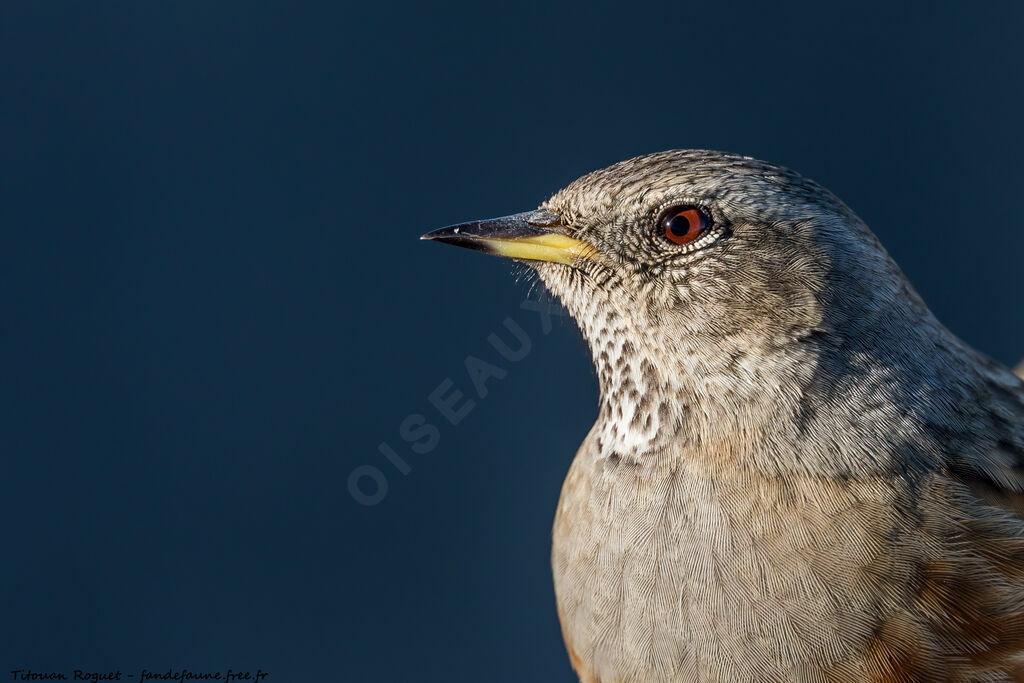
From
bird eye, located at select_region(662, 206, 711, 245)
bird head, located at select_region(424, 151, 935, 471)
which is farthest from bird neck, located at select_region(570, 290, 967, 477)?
bird eye, located at select_region(662, 206, 711, 245)

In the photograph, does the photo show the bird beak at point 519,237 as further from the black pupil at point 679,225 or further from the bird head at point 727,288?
the black pupil at point 679,225

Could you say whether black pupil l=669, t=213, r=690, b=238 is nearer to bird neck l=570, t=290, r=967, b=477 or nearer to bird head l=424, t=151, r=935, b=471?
bird head l=424, t=151, r=935, b=471

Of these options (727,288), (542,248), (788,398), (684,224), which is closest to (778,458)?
(788,398)

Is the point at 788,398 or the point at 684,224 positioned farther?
the point at 684,224

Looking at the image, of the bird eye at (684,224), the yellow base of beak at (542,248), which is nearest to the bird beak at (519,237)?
the yellow base of beak at (542,248)

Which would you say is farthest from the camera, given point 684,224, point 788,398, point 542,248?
point 542,248

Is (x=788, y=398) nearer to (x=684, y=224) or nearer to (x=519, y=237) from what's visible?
(x=684, y=224)

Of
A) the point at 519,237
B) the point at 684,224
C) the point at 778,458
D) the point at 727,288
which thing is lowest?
the point at 778,458

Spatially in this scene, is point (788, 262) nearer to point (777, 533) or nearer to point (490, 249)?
point (777, 533)
